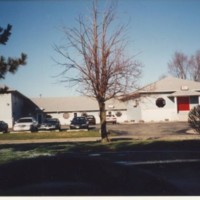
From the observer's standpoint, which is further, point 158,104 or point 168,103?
point 158,104

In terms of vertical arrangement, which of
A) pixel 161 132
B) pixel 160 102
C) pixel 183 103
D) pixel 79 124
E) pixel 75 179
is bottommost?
pixel 161 132

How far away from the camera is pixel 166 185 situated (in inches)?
158

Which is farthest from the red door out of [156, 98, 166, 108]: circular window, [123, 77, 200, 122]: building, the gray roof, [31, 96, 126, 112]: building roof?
[31, 96, 126, 112]: building roof

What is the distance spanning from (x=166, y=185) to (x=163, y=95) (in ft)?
129

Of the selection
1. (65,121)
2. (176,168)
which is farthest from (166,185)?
(65,121)

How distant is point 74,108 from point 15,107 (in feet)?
32.6

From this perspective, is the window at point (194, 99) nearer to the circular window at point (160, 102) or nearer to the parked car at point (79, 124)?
the circular window at point (160, 102)

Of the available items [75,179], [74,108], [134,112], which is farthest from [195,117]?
[74,108]

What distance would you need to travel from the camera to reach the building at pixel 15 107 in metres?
43.7

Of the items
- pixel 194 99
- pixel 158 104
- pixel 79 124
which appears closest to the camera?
pixel 79 124

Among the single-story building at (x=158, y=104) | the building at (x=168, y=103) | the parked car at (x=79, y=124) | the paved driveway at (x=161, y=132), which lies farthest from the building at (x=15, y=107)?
the paved driveway at (x=161, y=132)

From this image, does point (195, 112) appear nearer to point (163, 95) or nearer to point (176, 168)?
point (176, 168)

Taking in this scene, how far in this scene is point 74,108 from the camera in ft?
173

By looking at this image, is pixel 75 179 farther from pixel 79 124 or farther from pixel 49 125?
pixel 79 124
